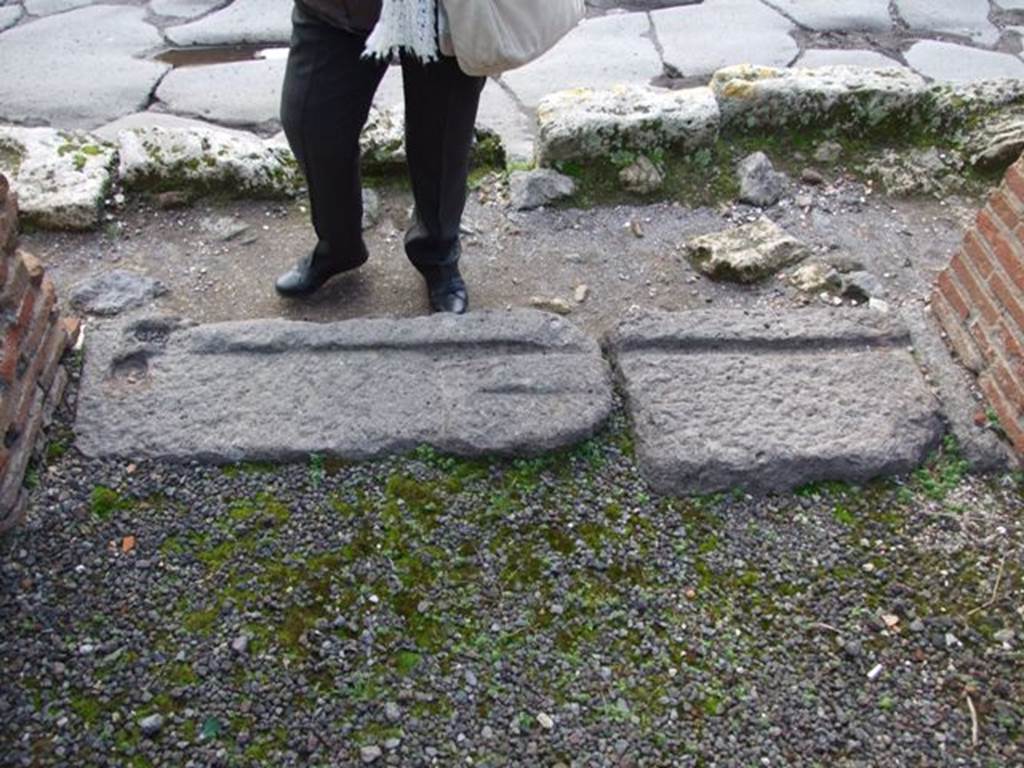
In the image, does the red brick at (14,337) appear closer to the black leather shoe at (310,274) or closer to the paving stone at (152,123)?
the black leather shoe at (310,274)

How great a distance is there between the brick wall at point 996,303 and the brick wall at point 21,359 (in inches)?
85.3

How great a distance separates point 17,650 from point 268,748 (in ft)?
1.68

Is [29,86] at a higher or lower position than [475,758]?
higher

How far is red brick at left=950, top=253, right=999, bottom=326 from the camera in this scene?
2.31 meters

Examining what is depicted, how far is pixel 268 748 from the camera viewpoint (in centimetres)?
166

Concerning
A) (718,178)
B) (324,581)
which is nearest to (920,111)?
(718,178)

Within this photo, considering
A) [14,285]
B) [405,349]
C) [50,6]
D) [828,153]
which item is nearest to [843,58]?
[828,153]

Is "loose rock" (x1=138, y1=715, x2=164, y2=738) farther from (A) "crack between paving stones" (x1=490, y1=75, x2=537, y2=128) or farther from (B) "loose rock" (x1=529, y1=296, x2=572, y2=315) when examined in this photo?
(A) "crack between paving stones" (x1=490, y1=75, x2=537, y2=128)

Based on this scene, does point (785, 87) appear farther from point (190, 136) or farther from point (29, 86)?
point (29, 86)

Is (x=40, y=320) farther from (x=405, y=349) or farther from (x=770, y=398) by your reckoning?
(x=770, y=398)

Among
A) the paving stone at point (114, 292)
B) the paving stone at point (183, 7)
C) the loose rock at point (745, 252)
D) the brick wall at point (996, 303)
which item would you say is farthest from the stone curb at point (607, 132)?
the paving stone at point (183, 7)

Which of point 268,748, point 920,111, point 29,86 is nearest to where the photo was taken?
point 268,748

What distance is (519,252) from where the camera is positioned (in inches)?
113

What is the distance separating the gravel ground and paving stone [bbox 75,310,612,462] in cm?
6
